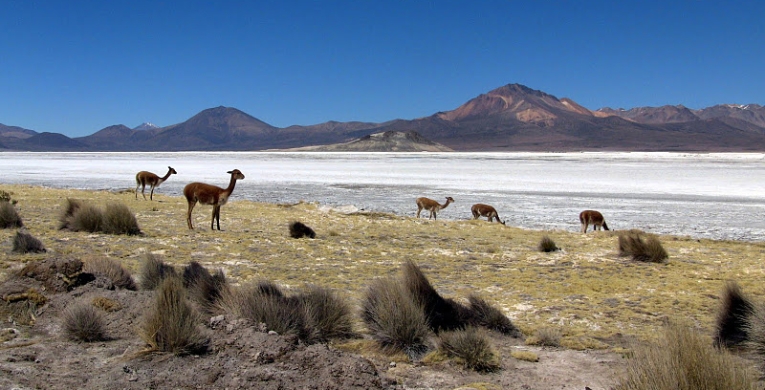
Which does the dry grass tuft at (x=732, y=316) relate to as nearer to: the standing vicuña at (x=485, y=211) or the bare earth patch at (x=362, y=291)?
the bare earth patch at (x=362, y=291)

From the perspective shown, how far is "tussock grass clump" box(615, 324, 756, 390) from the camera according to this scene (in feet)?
10.8

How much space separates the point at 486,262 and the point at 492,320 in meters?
4.00

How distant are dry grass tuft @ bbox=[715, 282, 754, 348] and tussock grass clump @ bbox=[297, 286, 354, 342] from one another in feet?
10.8

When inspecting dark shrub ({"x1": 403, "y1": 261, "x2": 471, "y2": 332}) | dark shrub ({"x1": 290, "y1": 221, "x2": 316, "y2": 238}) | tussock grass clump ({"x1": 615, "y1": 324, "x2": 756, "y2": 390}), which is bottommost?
dark shrub ({"x1": 290, "y1": 221, "x2": 316, "y2": 238})

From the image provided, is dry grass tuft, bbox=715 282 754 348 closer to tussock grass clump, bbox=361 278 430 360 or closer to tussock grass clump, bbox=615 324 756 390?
tussock grass clump, bbox=615 324 756 390

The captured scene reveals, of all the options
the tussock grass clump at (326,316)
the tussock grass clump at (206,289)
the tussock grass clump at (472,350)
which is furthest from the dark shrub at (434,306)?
the tussock grass clump at (206,289)

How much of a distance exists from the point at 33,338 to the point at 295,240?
6398mm

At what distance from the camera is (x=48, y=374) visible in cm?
394

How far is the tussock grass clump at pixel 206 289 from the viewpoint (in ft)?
18.5

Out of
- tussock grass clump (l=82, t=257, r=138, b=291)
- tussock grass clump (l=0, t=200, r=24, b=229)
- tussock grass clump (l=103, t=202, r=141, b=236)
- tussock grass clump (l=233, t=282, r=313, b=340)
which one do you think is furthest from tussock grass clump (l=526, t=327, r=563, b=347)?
tussock grass clump (l=0, t=200, r=24, b=229)

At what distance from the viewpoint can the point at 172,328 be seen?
4.45 m

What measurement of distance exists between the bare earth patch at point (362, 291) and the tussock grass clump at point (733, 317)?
15.4 inches

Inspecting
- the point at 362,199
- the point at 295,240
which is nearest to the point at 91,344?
the point at 295,240

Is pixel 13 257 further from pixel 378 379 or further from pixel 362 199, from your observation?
pixel 362 199
